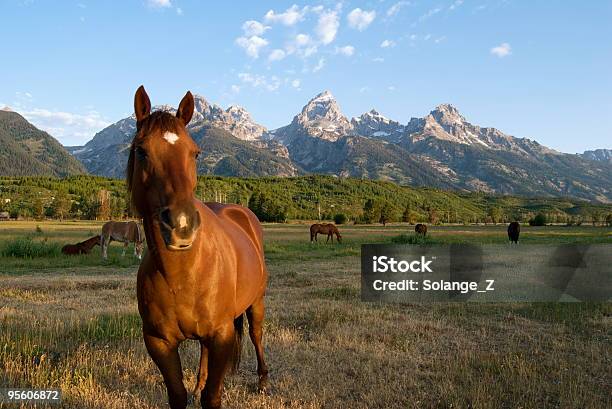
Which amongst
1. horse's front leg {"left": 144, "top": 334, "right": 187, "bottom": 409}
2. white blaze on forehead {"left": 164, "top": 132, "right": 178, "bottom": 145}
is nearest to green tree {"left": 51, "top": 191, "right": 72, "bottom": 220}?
horse's front leg {"left": 144, "top": 334, "right": 187, "bottom": 409}

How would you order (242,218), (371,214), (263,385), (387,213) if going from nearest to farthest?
(263,385) → (242,218) → (387,213) → (371,214)

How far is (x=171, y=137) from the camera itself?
3070mm

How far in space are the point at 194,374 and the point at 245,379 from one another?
787 mm

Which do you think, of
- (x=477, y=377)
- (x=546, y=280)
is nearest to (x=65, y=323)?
(x=477, y=377)

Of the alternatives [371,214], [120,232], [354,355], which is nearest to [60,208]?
[371,214]

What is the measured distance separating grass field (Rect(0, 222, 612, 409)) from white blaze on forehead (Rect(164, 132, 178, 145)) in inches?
142

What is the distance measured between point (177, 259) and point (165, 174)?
84 cm

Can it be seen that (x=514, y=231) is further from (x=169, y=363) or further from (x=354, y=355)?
(x=169, y=363)

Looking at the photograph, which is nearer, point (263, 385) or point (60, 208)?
point (263, 385)

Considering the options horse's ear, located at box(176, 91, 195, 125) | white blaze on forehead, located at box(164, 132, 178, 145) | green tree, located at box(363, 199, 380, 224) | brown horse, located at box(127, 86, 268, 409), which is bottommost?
green tree, located at box(363, 199, 380, 224)

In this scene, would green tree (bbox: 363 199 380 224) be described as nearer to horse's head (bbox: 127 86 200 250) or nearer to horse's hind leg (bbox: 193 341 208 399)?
horse's hind leg (bbox: 193 341 208 399)

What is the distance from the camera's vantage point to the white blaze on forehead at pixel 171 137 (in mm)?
3051

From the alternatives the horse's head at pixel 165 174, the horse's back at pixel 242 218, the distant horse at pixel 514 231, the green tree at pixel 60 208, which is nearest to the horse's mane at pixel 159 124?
the horse's head at pixel 165 174

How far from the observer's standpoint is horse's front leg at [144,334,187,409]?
371 centimetres
